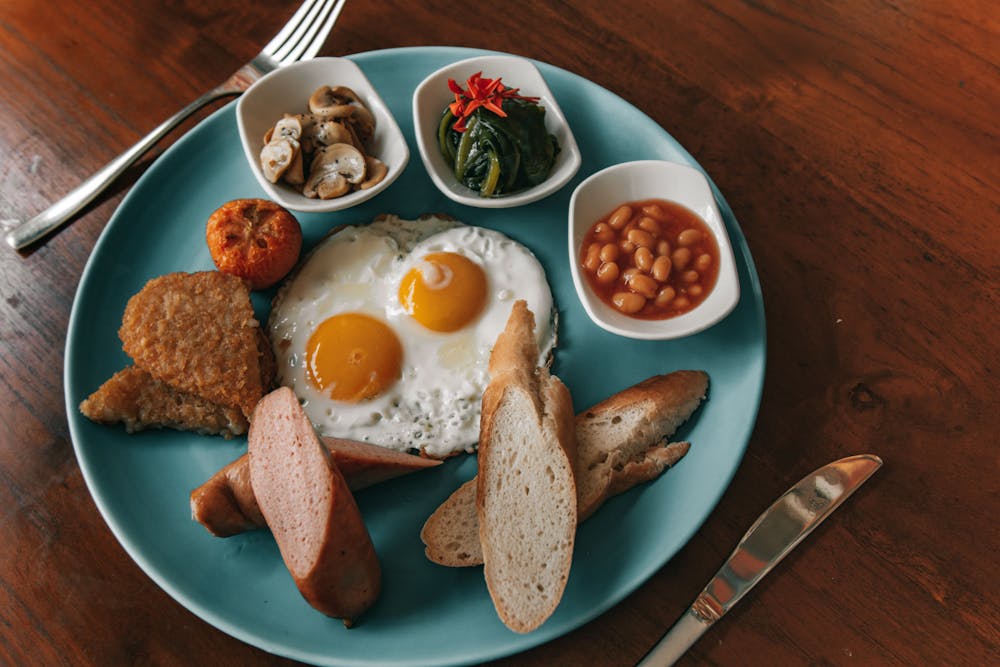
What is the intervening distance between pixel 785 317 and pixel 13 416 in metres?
3.06

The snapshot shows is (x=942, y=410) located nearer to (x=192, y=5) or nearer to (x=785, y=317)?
(x=785, y=317)

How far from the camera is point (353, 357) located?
294 centimetres

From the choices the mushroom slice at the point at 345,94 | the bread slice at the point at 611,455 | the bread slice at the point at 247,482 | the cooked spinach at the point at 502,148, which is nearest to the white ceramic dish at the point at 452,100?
the cooked spinach at the point at 502,148

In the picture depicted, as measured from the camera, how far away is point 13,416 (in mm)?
3096

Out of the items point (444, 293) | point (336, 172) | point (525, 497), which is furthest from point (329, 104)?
point (525, 497)

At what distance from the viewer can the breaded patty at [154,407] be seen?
2865 mm

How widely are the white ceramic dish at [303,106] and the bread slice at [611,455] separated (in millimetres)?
1222

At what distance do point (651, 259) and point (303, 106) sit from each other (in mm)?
1578

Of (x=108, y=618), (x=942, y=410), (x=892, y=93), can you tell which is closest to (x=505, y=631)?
(x=108, y=618)

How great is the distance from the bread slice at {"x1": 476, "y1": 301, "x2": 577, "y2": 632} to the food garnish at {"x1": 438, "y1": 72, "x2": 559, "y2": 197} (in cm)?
82

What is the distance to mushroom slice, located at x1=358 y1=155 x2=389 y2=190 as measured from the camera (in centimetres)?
304

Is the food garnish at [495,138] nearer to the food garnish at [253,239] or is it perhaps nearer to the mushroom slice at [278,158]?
the mushroom slice at [278,158]

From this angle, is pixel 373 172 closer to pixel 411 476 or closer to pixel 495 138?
pixel 495 138

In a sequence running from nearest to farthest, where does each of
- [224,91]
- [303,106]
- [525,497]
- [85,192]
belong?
1. [525,497]
2. [303,106]
3. [85,192]
4. [224,91]
